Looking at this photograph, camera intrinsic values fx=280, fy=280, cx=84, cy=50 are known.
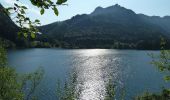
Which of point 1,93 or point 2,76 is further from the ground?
point 2,76

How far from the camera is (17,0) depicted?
6469 millimetres

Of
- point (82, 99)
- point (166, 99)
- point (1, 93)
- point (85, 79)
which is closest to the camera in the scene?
point (1, 93)

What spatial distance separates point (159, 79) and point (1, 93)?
110m

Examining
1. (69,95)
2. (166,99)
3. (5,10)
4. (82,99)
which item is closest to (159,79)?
(82,99)

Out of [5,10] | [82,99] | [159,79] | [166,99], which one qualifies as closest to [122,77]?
[159,79]

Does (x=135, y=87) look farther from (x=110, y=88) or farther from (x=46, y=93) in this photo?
(x=110, y=88)

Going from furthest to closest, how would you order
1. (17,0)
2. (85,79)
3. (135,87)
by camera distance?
1. (85,79)
2. (135,87)
3. (17,0)

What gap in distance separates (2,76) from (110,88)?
15.0 metres

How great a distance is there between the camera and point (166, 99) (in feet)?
221

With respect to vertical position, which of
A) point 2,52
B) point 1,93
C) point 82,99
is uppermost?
point 2,52

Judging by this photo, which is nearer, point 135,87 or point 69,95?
point 69,95

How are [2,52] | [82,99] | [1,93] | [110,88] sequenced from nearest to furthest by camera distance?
[110,88] → [2,52] → [1,93] → [82,99]

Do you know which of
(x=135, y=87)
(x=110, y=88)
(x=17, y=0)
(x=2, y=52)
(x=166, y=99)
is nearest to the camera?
(x=17, y=0)

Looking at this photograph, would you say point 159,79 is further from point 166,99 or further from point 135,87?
point 166,99
